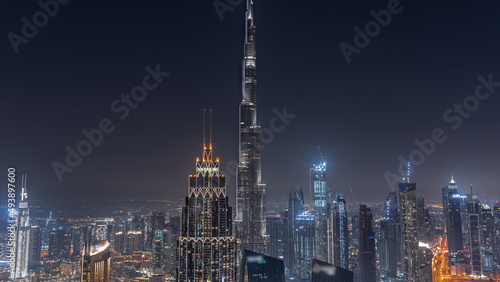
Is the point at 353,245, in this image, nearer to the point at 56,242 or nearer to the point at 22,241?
the point at 56,242

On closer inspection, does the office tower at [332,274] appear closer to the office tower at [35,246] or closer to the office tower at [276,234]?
the office tower at [276,234]

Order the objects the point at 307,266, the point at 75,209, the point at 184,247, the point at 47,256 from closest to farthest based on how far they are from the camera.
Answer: the point at 184,247 < the point at 75,209 < the point at 47,256 < the point at 307,266

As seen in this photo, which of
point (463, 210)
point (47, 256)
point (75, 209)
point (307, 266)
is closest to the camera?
point (75, 209)

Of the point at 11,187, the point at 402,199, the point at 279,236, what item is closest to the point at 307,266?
the point at 279,236

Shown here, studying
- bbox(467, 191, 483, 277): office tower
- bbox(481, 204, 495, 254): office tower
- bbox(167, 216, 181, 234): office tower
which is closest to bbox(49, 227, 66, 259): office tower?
bbox(167, 216, 181, 234): office tower

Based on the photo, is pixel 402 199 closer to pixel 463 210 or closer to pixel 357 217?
pixel 357 217

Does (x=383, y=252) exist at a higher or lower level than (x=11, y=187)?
lower

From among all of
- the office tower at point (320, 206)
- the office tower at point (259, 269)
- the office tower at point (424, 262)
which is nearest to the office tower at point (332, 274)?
the office tower at point (259, 269)

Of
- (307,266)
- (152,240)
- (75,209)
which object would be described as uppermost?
(75,209)

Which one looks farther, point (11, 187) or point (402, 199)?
point (402, 199)
